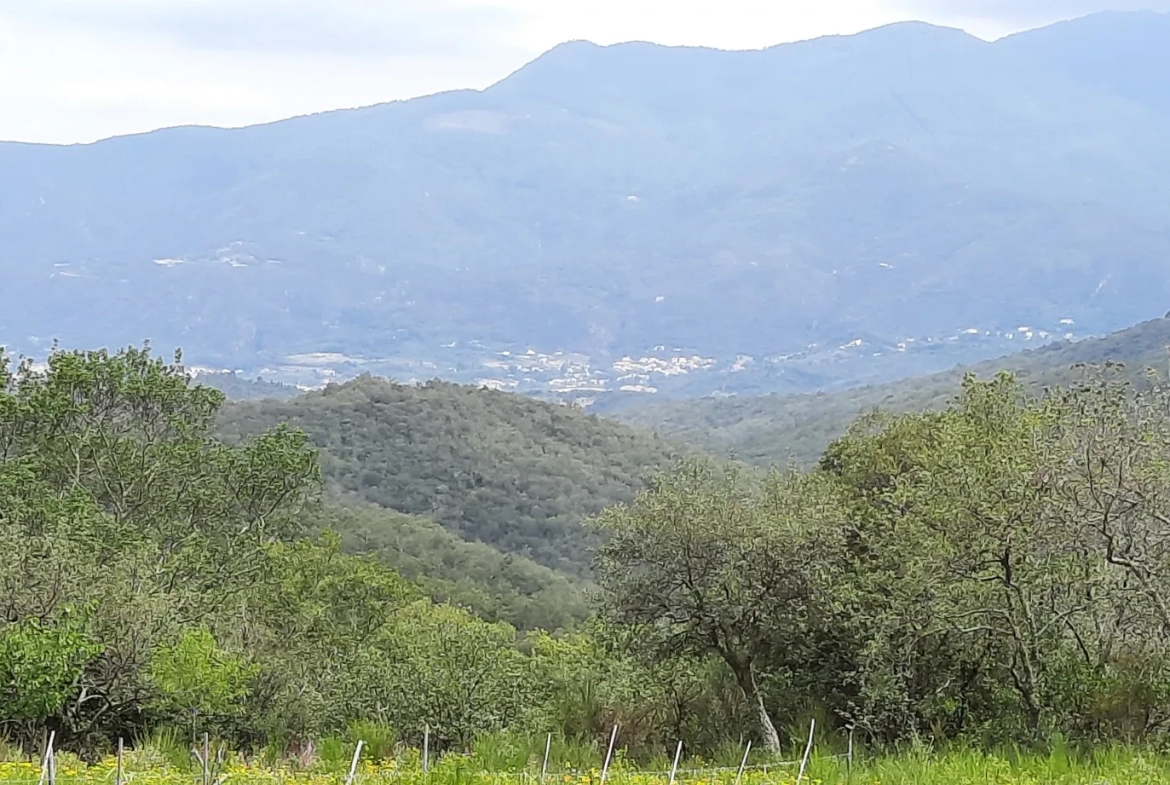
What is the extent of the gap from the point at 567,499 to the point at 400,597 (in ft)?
189

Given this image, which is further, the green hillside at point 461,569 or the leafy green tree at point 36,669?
the green hillside at point 461,569

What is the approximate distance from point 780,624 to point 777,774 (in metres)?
5.68

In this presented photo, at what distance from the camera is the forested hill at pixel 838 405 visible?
12875 centimetres

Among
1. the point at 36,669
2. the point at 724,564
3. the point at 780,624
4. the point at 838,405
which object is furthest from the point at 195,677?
the point at 838,405

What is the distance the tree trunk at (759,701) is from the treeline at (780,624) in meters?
0.05

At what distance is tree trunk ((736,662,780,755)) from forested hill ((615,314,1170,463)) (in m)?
94.1

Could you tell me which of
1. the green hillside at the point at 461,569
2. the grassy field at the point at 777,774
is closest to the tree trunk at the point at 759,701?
the grassy field at the point at 777,774

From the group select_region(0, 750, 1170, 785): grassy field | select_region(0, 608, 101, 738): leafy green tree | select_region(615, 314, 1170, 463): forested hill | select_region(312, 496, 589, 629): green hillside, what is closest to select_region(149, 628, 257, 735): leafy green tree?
select_region(0, 608, 101, 738): leafy green tree

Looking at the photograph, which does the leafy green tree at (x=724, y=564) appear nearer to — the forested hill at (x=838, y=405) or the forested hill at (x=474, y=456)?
the forested hill at (x=474, y=456)

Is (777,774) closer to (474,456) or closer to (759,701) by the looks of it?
(759,701)

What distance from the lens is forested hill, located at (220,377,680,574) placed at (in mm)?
87188

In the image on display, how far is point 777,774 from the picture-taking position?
10.1 meters

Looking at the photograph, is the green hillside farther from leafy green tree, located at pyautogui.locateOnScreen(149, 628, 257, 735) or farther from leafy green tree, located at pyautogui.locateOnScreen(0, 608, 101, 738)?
leafy green tree, located at pyautogui.locateOnScreen(0, 608, 101, 738)

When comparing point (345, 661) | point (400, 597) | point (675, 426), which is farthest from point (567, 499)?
point (675, 426)
